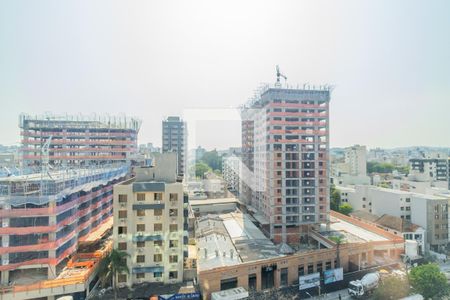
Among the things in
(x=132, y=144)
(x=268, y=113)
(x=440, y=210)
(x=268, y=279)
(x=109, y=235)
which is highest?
(x=268, y=113)

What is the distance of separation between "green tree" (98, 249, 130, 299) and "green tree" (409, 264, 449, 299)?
74.6 ft

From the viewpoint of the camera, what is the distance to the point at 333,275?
24.5 m

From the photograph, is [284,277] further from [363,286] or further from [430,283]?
[430,283]

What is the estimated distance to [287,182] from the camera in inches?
1346

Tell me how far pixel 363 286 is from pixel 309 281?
4432 millimetres

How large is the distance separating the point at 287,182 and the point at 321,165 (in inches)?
203

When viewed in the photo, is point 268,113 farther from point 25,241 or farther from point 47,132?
point 47,132

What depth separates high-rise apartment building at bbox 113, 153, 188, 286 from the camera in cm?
2212

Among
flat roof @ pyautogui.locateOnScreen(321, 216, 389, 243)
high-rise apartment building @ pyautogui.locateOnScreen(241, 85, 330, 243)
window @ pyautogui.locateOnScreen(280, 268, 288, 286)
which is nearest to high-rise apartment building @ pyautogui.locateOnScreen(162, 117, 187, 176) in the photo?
high-rise apartment building @ pyautogui.locateOnScreen(241, 85, 330, 243)

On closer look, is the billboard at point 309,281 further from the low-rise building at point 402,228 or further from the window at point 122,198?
the window at point 122,198

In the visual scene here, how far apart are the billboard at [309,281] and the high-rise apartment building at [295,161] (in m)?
9.99

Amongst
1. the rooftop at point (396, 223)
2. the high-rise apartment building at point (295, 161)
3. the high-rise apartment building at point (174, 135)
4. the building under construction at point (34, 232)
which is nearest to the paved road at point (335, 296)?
the high-rise apartment building at point (295, 161)

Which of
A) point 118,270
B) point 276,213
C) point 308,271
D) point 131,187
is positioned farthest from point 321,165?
point 118,270

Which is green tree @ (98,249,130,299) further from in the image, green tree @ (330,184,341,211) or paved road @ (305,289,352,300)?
green tree @ (330,184,341,211)
